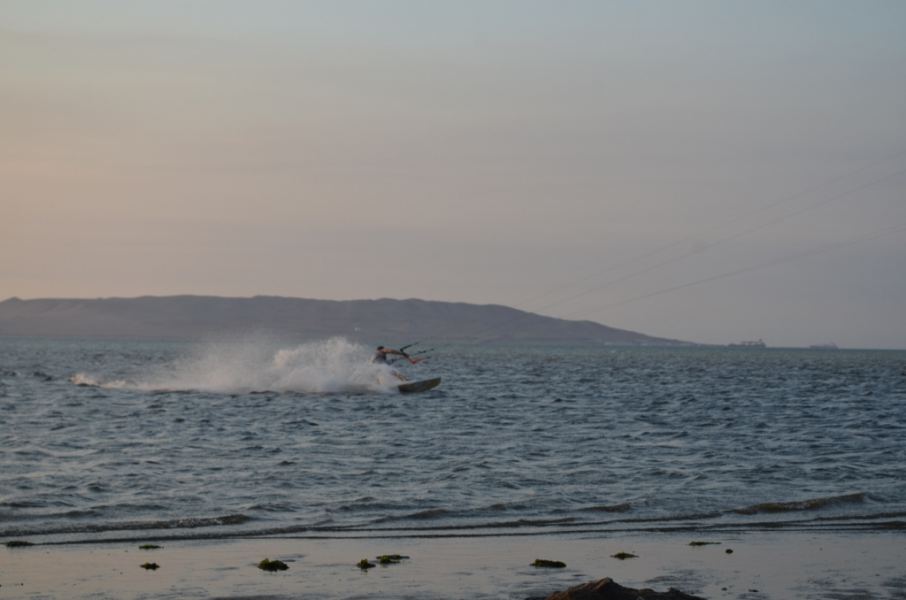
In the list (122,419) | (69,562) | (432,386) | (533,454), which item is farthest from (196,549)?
(432,386)

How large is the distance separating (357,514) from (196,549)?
4.09 metres

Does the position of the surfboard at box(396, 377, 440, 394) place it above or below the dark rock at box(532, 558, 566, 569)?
above

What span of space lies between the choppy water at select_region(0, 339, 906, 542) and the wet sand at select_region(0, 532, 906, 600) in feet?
4.18

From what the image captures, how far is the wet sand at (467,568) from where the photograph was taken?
1474cm

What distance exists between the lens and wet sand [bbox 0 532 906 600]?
1474cm

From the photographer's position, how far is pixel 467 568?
1620 cm

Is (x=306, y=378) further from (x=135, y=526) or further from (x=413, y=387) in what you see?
(x=135, y=526)

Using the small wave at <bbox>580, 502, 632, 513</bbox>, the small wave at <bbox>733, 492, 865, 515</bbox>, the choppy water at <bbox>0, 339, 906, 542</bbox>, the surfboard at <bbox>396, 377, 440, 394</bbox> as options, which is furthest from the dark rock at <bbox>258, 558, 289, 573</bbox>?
the surfboard at <bbox>396, 377, 440, 394</bbox>

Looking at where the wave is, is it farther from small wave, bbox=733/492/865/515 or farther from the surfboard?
small wave, bbox=733/492/865/515

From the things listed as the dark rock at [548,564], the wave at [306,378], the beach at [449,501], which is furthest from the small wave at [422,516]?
the wave at [306,378]

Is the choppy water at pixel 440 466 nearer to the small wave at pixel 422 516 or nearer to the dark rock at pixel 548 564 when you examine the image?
the small wave at pixel 422 516

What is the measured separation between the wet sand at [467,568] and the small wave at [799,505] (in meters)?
2.76

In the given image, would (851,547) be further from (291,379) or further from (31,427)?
(291,379)

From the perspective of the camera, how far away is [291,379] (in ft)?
212
